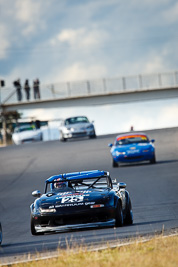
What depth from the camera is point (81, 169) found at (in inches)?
1125

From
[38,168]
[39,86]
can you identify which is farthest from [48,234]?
[39,86]

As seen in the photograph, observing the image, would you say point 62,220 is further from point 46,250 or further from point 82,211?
point 46,250

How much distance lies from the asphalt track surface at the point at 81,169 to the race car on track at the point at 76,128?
0.55 m

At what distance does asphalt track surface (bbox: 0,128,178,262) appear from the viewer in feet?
36.7

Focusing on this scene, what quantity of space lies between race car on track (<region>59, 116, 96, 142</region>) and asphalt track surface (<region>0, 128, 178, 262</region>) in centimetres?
55

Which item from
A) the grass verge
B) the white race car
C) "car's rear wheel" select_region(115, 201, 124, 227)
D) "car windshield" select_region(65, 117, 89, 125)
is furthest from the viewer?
the white race car

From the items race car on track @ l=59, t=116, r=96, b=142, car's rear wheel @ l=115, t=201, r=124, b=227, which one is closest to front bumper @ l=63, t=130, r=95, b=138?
race car on track @ l=59, t=116, r=96, b=142

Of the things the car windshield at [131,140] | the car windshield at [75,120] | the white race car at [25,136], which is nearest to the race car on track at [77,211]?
the car windshield at [131,140]

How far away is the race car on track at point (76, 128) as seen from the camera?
42.1 m

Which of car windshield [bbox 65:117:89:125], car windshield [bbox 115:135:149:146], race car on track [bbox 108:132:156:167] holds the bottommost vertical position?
race car on track [bbox 108:132:156:167]

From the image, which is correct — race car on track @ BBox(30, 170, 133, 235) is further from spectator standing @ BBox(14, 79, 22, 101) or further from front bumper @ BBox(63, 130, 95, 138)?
spectator standing @ BBox(14, 79, 22, 101)

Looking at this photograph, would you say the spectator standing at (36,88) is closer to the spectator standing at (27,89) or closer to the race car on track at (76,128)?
the spectator standing at (27,89)

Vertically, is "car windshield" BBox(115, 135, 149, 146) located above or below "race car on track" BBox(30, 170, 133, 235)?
above

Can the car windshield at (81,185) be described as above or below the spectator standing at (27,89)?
below
